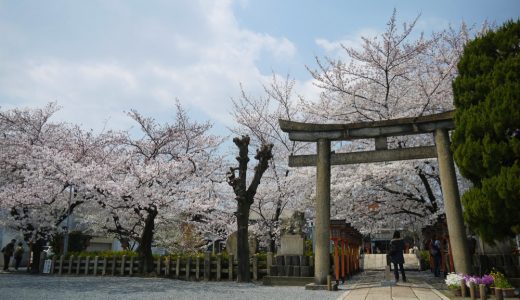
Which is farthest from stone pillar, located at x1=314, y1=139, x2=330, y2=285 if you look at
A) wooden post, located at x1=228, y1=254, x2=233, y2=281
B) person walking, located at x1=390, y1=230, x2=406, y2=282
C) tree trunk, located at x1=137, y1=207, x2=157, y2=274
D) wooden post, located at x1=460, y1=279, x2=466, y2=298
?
tree trunk, located at x1=137, y1=207, x2=157, y2=274

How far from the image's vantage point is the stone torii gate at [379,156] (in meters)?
9.02

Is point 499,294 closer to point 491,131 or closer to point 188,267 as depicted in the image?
point 491,131

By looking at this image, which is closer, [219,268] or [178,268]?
[219,268]

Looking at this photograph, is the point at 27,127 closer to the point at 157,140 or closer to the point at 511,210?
the point at 157,140

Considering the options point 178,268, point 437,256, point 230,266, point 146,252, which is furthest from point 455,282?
point 146,252

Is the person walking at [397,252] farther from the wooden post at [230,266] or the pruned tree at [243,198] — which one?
the wooden post at [230,266]

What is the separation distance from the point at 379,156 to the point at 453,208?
7.31 ft

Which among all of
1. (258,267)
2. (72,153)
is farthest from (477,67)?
(72,153)

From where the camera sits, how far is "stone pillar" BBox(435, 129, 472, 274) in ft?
28.7

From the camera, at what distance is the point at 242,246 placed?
516 inches

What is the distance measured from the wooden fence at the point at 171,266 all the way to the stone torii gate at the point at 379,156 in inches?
141

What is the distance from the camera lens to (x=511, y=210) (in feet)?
22.7

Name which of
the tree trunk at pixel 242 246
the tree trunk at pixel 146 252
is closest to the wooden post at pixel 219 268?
the tree trunk at pixel 242 246

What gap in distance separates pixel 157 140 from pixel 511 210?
1600 centimetres
